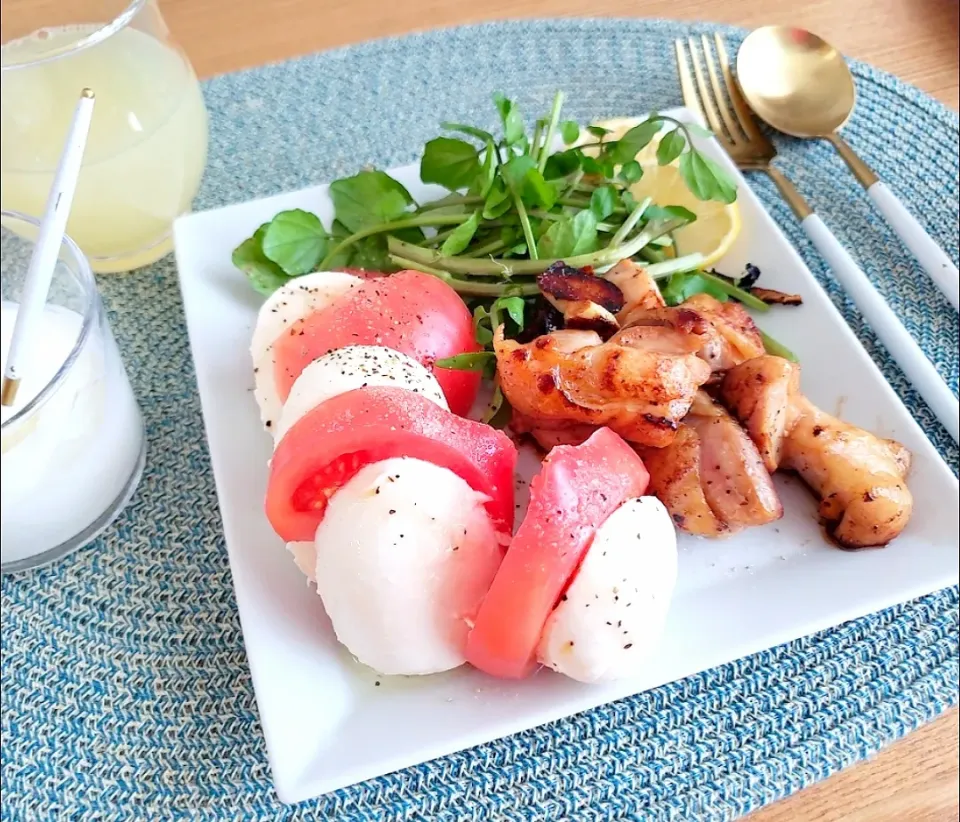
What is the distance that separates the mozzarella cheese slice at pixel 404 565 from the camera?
3.18 ft

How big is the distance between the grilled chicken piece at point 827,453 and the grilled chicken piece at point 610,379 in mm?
75

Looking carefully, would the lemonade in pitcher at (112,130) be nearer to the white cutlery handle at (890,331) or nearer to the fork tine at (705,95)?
the fork tine at (705,95)

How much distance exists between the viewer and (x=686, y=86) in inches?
68.7

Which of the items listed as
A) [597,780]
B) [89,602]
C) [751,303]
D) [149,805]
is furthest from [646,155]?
[149,805]

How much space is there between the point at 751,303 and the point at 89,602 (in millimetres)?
1001

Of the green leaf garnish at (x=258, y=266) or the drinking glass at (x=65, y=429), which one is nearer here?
the drinking glass at (x=65, y=429)

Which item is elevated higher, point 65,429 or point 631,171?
point 631,171

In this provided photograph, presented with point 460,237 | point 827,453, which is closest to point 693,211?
point 460,237

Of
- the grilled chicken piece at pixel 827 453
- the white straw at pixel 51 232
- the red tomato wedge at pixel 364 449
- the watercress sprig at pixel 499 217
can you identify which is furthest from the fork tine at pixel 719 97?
the white straw at pixel 51 232

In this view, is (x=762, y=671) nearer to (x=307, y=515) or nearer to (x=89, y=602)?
(x=307, y=515)

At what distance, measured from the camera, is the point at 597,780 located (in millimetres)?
1066

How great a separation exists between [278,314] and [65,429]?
12.1 inches

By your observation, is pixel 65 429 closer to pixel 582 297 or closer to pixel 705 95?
pixel 582 297

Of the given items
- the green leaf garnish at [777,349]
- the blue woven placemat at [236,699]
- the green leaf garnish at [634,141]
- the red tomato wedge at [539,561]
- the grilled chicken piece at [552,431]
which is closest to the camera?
the red tomato wedge at [539,561]
